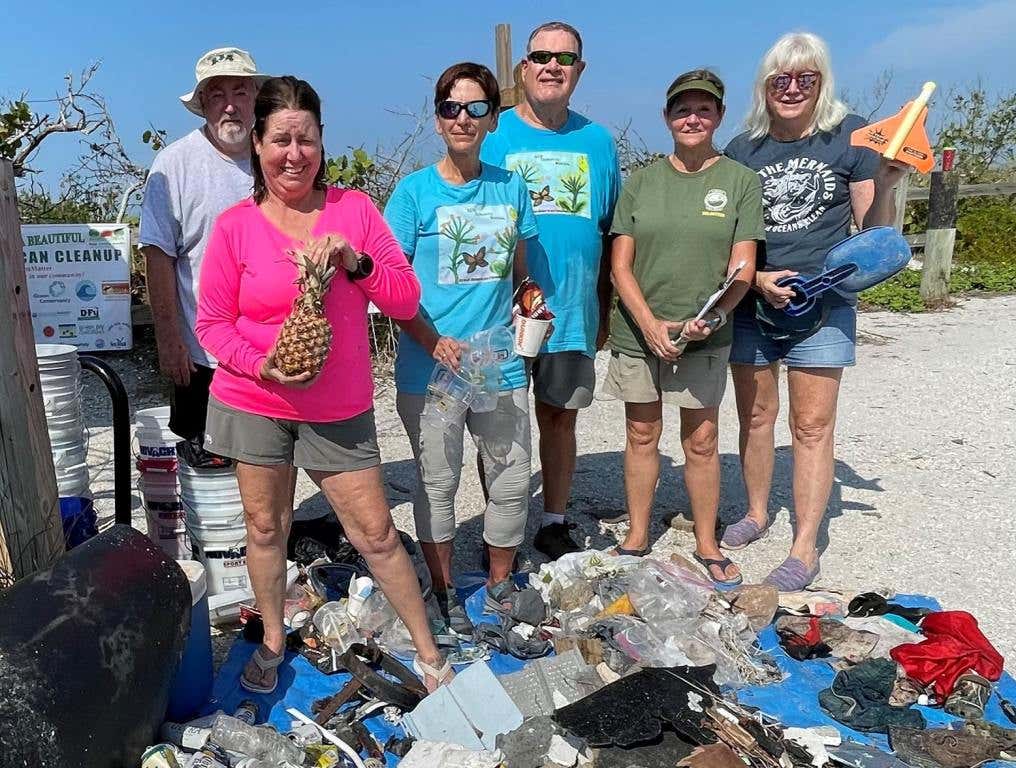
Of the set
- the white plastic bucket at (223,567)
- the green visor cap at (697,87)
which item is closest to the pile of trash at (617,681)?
the white plastic bucket at (223,567)

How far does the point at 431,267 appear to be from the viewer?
11.5 ft

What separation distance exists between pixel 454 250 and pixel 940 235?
1049 cm

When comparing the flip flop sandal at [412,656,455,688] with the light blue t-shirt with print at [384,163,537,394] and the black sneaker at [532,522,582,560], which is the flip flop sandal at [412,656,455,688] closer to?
the light blue t-shirt with print at [384,163,537,394]

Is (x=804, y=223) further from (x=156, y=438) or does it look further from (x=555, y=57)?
(x=156, y=438)

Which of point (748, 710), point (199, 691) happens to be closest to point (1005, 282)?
point (748, 710)

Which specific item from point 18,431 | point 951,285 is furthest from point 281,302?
point 951,285

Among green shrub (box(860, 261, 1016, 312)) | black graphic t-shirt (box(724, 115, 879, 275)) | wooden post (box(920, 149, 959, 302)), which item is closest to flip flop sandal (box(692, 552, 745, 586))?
black graphic t-shirt (box(724, 115, 879, 275))

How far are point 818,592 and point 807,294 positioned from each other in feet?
4.67

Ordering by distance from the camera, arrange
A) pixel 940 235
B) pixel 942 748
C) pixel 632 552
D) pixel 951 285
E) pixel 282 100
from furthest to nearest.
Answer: pixel 951 285
pixel 940 235
pixel 632 552
pixel 942 748
pixel 282 100

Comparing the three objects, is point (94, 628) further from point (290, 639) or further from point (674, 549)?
point (674, 549)

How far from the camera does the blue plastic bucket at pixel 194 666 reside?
10.1 feet

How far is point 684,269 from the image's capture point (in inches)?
156

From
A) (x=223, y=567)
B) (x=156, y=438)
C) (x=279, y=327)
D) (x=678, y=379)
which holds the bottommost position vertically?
(x=223, y=567)

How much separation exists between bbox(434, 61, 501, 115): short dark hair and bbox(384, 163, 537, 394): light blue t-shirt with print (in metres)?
0.30
